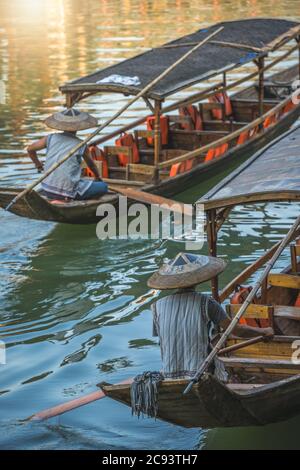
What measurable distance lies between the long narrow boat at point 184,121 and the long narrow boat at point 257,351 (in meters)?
2.98

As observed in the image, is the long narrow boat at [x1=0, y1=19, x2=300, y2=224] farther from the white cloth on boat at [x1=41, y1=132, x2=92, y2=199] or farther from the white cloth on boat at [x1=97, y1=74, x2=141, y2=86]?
the white cloth on boat at [x1=41, y1=132, x2=92, y2=199]

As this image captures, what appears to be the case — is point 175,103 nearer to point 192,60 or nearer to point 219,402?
point 192,60

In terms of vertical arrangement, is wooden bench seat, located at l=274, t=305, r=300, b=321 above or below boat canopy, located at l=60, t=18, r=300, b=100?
below

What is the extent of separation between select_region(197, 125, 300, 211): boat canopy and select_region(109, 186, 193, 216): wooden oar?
2.22m

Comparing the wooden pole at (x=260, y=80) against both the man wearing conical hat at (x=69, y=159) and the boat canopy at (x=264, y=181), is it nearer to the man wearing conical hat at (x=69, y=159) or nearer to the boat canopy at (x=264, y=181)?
the man wearing conical hat at (x=69, y=159)

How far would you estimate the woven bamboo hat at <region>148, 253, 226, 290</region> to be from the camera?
6.61 metres

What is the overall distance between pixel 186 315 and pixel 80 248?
17.6 ft

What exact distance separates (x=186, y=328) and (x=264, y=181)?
1878 millimetres

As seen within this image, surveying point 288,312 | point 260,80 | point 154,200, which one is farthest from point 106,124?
point 288,312

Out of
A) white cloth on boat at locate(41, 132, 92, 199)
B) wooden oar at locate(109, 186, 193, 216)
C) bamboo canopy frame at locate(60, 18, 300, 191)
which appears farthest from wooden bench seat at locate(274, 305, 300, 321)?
bamboo canopy frame at locate(60, 18, 300, 191)

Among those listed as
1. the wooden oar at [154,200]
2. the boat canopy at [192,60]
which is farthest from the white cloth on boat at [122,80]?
the wooden oar at [154,200]

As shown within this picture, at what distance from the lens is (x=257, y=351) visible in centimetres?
769

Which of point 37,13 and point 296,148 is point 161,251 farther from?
point 37,13

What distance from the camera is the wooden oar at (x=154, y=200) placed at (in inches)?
454
